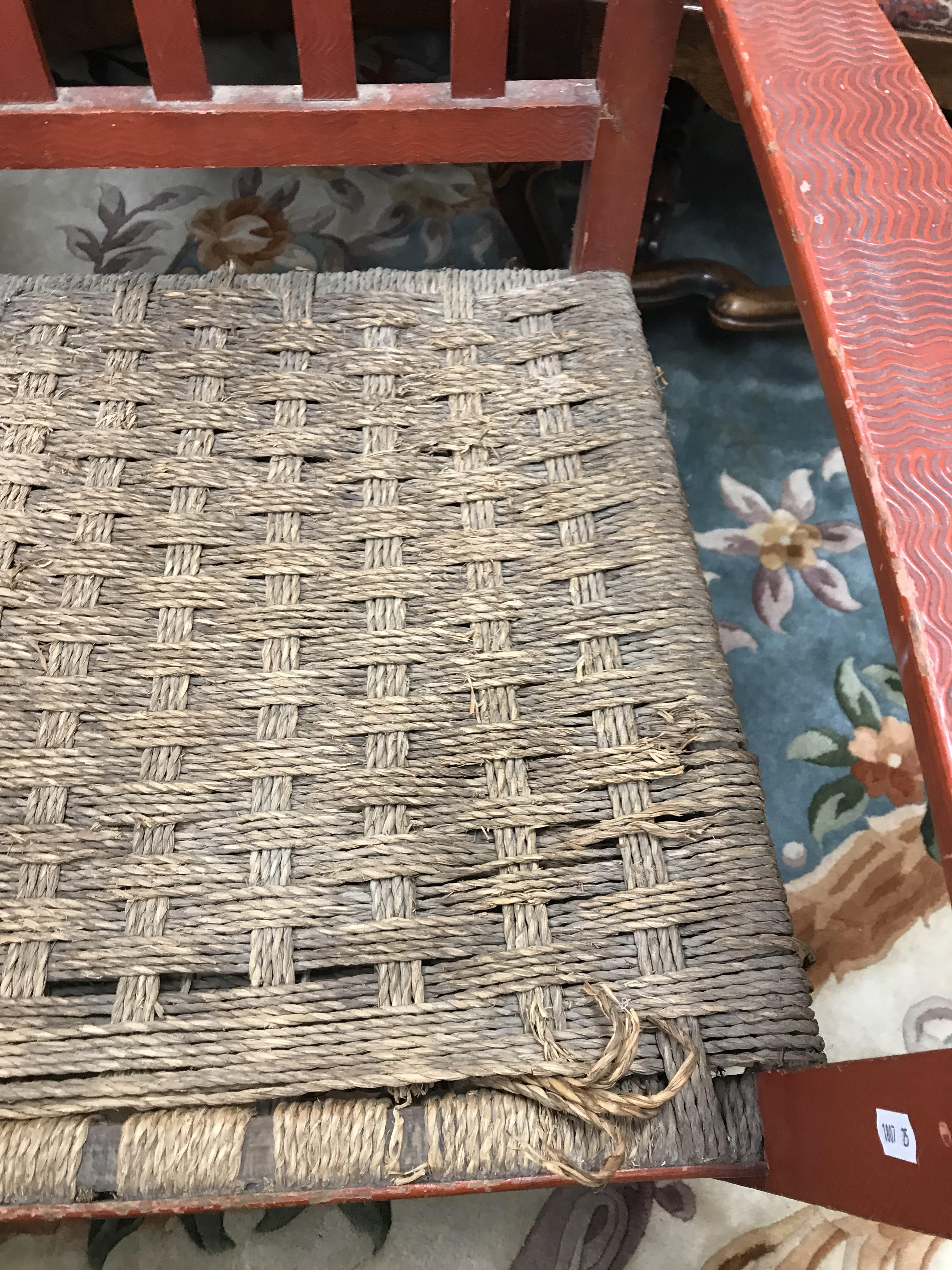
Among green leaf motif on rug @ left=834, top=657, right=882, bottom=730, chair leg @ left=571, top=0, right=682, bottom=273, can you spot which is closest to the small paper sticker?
chair leg @ left=571, top=0, right=682, bottom=273

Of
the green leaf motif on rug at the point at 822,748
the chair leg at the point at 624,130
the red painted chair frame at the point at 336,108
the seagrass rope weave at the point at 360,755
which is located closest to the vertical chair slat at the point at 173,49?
the red painted chair frame at the point at 336,108

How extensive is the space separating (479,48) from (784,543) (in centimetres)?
62

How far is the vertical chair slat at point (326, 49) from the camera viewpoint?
0.55 m

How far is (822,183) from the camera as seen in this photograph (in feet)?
1.17

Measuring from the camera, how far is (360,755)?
52 centimetres

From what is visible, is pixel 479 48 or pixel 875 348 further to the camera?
pixel 479 48

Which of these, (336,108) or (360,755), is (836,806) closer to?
(360,755)

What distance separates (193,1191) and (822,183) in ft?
1.59

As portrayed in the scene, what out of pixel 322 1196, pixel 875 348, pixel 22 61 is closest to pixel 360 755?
pixel 322 1196

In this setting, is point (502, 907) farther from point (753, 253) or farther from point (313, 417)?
point (753, 253)

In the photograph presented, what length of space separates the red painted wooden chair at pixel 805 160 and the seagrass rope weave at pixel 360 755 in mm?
39

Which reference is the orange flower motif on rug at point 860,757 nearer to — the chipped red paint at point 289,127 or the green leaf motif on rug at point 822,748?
the green leaf motif on rug at point 822,748

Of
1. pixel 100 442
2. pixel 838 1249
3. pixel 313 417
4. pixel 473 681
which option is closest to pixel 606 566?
pixel 473 681

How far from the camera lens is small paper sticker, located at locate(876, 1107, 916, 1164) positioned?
1.07 ft
